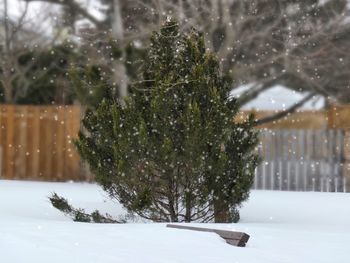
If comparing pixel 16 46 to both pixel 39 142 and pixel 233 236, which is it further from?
pixel 233 236

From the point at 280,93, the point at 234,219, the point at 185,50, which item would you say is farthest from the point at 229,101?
the point at 280,93

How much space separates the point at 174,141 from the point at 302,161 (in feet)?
20.6

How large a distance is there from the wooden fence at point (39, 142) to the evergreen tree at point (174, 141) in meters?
5.96

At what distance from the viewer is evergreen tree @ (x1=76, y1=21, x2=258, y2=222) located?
8812 mm

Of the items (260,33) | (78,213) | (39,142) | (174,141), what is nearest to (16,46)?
(39,142)

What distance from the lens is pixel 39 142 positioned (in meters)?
15.7

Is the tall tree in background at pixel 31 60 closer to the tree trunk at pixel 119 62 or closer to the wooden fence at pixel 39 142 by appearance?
the wooden fence at pixel 39 142

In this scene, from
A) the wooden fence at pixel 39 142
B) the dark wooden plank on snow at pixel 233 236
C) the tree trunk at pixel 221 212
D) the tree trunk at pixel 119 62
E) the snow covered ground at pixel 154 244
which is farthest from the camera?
the wooden fence at pixel 39 142

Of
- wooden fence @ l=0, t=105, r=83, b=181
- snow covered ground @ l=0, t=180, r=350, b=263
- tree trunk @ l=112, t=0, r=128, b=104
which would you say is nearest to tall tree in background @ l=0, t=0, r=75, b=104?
wooden fence @ l=0, t=105, r=83, b=181

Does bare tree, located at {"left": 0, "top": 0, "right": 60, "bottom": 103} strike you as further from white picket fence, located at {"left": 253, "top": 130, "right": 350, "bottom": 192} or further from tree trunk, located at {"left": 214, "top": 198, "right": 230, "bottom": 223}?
tree trunk, located at {"left": 214, "top": 198, "right": 230, "bottom": 223}

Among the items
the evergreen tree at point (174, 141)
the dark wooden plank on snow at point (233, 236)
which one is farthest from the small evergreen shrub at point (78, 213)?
the dark wooden plank on snow at point (233, 236)

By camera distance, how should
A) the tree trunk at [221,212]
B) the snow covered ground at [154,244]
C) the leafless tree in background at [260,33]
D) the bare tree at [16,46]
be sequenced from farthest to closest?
the bare tree at [16,46], the leafless tree in background at [260,33], the tree trunk at [221,212], the snow covered ground at [154,244]

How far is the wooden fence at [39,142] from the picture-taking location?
50.7ft

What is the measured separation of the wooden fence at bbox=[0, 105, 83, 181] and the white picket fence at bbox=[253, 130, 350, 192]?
13.9ft
